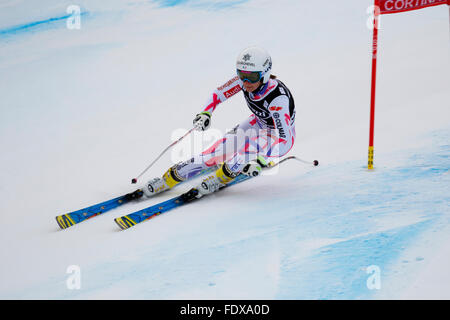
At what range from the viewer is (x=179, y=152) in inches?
204

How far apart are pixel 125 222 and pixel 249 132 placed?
1.50 m

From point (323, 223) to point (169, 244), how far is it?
1.10 m

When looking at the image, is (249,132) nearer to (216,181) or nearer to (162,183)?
(216,181)

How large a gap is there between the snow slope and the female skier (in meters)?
0.20

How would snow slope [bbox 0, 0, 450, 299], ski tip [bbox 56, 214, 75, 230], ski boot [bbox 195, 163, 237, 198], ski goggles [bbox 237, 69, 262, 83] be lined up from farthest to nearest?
ski boot [bbox 195, 163, 237, 198], ski goggles [bbox 237, 69, 262, 83], ski tip [bbox 56, 214, 75, 230], snow slope [bbox 0, 0, 450, 299]

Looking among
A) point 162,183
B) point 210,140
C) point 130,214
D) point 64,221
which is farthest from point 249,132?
point 64,221

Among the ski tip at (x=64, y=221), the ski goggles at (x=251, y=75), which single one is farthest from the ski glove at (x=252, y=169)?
the ski tip at (x=64, y=221)

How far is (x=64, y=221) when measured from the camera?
141 inches

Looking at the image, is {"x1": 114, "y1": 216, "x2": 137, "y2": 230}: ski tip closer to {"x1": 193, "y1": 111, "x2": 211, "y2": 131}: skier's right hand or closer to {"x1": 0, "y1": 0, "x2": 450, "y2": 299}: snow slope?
{"x1": 0, "y1": 0, "x2": 450, "y2": 299}: snow slope

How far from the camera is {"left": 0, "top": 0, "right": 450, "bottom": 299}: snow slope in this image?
2758 mm

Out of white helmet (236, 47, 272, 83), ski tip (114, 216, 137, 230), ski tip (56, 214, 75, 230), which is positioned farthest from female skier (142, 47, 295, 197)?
ski tip (56, 214, 75, 230)

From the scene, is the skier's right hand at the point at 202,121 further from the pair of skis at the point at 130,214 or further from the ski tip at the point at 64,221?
the ski tip at the point at 64,221
